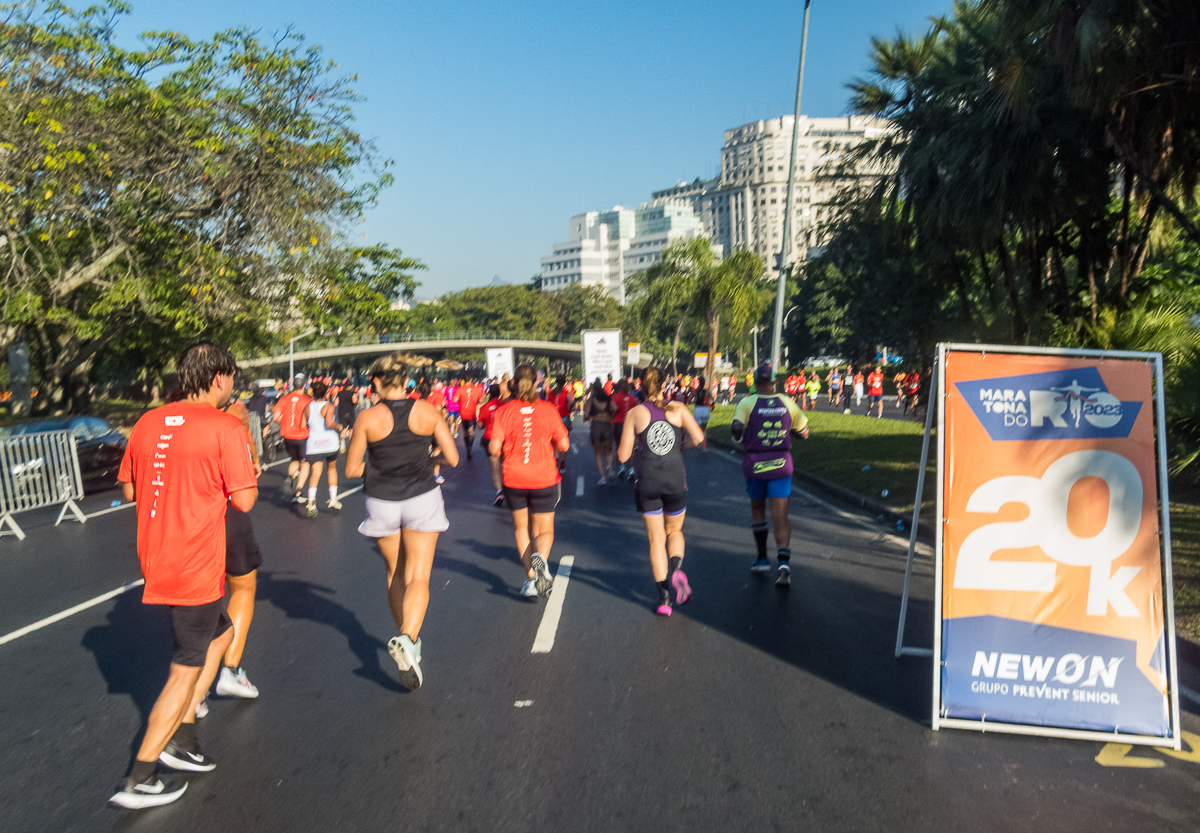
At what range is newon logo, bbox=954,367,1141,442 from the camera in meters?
4.80

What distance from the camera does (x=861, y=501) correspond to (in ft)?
40.5

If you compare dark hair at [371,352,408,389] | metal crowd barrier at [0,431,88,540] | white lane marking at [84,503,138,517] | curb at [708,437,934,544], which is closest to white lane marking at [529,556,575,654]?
dark hair at [371,352,408,389]

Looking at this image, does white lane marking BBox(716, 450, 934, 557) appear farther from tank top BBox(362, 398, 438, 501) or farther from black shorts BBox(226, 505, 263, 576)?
black shorts BBox(226, 505, 263, 576)

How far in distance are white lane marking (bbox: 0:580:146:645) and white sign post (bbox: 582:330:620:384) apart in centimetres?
2836

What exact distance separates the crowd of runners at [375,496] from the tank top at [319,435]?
3667 mm

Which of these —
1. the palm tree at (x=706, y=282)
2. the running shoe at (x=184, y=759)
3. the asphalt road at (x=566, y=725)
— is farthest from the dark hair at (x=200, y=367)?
the palm tree at (x=706, y=282)

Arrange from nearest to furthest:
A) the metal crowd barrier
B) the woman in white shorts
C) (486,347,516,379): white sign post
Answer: the woman in white shorts → the metal crowd barrier → (486,347,516,379): white sign post

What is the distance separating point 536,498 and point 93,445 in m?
12.1

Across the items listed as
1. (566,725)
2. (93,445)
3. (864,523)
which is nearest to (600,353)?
(93,445)

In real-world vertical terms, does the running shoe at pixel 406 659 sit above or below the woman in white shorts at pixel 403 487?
below

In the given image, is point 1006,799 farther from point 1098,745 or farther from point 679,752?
point 679,752

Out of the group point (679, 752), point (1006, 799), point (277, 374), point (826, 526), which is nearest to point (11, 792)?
point (679, 752)

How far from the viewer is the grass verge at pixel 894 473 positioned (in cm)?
727

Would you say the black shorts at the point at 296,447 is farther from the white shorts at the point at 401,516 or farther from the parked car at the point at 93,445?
the white shorts at the point at 401,516
